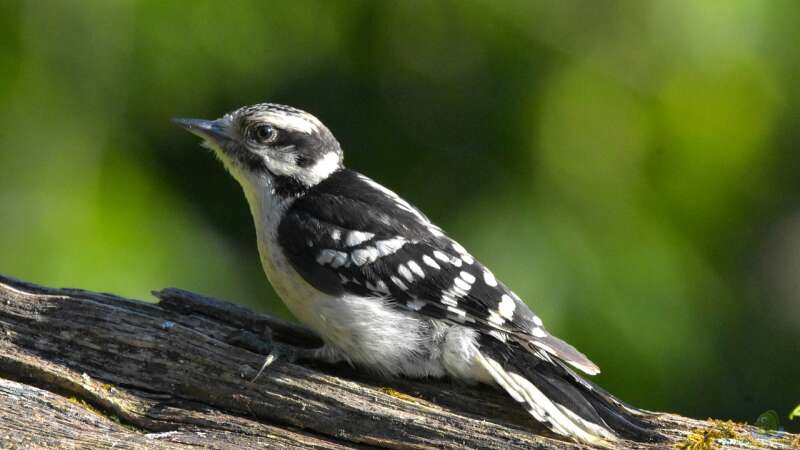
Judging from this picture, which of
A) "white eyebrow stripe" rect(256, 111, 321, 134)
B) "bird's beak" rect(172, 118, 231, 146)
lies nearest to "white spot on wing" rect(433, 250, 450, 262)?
"white eyebrow stripe" rect(256, 111, 321, 134)

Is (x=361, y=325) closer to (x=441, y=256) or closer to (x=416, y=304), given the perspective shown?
(x=416, y=304)

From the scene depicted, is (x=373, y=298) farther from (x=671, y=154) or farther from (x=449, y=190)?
(x=671, y=154)

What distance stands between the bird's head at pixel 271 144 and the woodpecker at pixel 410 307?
0.10m

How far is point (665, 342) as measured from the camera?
7098 millimetres

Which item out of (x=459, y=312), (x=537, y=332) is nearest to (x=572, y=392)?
(x=537, y=332)

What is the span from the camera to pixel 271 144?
562 cm

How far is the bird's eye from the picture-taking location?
5.60 m

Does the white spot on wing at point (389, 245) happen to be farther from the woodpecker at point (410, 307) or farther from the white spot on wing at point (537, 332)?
the white spot on wing at point (537, 332)

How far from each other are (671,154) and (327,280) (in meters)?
2.90

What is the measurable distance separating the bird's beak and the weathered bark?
905 millimetres

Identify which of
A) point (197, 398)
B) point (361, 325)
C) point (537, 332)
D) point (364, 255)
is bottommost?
point (197, 398)

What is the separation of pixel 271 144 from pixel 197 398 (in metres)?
1.34

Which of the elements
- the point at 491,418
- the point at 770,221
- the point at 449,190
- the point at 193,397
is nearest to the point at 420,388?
the point at 491,418

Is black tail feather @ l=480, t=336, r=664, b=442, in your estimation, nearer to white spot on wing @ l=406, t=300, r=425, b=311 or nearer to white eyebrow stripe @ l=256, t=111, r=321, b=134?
white spot on wing @ l=406, t=300, r=425, b=311
